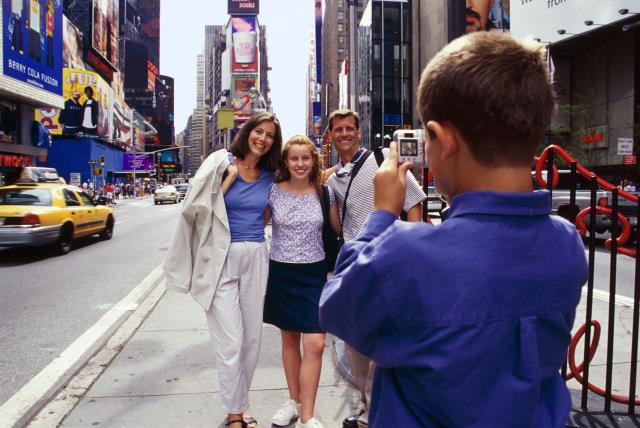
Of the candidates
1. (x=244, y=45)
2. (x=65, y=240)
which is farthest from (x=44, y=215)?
(x=244, y=45)

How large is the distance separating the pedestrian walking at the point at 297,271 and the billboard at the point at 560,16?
29575 millimetres

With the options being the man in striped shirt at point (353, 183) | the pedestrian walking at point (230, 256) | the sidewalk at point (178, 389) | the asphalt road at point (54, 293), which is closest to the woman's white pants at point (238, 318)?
the pedestrian walking at point (230, 256)

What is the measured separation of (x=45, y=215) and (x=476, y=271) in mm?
11838

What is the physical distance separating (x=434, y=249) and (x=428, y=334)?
0.17 m

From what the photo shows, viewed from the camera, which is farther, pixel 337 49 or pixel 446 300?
pixel 337 49

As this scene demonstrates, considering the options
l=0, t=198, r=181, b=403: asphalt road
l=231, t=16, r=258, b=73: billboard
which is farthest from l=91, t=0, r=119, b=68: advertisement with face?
l=231, t=16, r=258, b=73: billboard

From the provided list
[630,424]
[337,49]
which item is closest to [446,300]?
[630,424]

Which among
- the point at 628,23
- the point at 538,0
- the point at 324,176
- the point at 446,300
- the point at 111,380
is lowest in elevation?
the point at 111,380

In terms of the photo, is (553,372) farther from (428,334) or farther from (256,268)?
(256,268)

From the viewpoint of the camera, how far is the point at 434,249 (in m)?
1.03

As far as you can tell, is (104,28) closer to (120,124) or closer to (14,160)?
(120,124)

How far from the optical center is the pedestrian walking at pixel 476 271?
3.35 feet

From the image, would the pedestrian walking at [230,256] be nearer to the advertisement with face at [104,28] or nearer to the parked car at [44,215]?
the parked car at [44,215]

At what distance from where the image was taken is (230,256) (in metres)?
3.27
